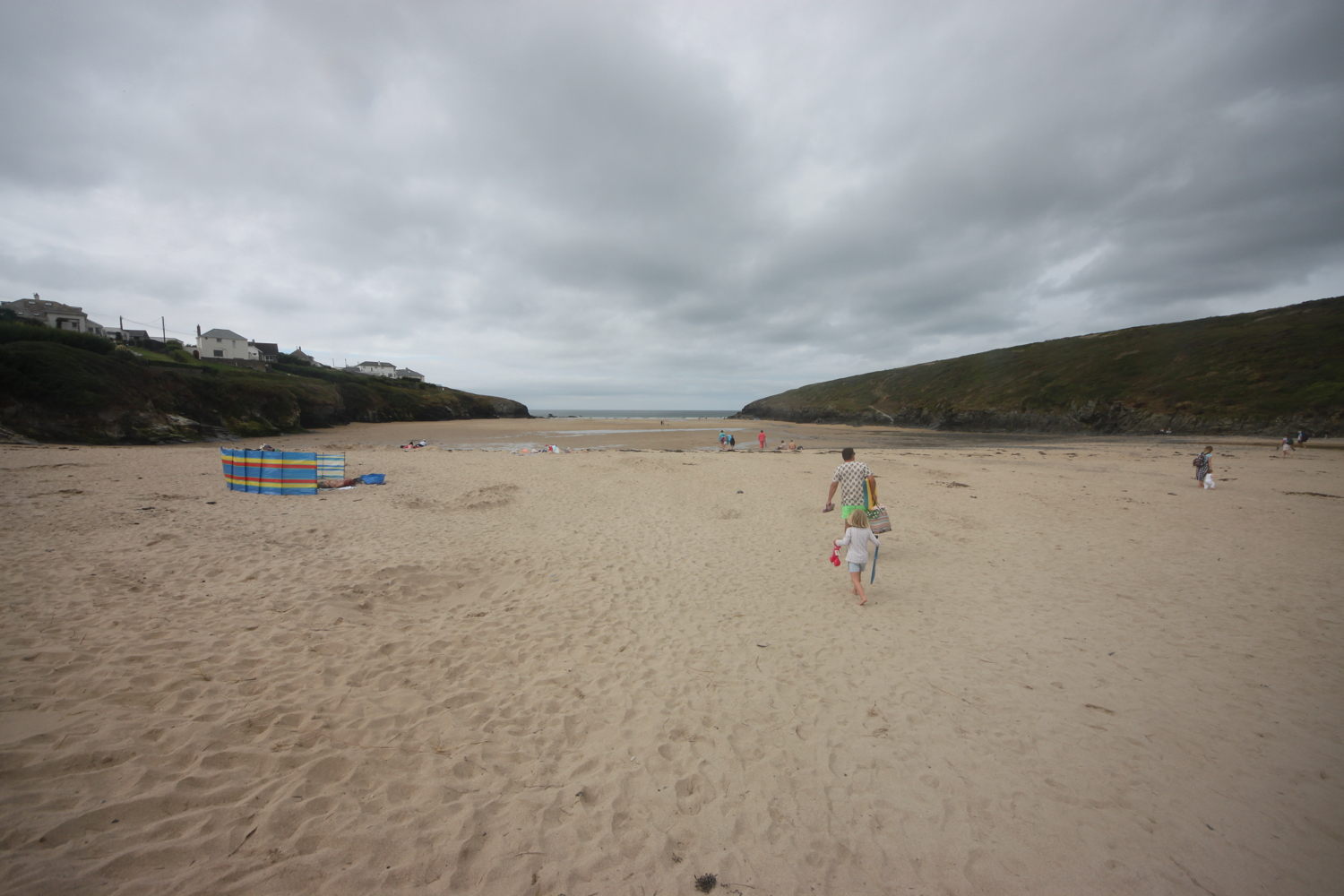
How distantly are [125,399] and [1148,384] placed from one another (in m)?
83.0

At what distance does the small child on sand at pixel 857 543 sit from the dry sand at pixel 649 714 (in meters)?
0.48

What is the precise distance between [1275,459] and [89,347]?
66.6 meters

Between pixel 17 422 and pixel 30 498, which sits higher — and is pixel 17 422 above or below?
above

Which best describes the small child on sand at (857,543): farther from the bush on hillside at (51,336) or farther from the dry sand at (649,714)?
the bush on hillside at (51,336)

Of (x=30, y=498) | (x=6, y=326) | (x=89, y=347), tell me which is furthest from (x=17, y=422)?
(x=6, y=326)

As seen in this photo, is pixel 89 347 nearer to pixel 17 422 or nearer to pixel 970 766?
pixel 17 422

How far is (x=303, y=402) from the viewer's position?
38.8m

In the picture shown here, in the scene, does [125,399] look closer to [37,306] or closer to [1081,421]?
[37,306]

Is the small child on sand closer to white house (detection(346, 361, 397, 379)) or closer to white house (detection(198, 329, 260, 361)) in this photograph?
white house (detection(198, 329, 260, 361))

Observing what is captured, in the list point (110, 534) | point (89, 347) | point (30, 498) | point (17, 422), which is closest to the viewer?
point (110, 534)

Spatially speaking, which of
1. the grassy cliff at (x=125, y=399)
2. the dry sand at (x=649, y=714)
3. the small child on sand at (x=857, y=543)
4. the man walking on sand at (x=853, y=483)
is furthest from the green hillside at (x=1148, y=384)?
the grassy cliff at (x=125, y=399)

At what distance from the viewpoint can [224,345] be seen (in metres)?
64.8

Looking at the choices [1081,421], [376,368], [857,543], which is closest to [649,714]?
[857,543]

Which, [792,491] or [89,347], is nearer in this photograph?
[792,491]
